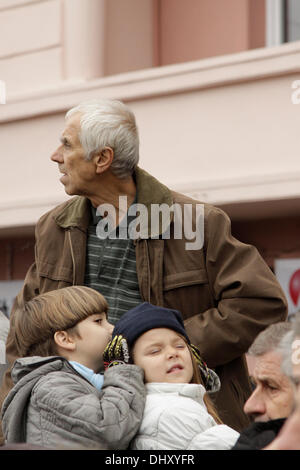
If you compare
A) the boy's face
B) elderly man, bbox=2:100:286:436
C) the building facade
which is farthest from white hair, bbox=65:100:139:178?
the building facade

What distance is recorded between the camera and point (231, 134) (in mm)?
7598

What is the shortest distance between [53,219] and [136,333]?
3.04ft

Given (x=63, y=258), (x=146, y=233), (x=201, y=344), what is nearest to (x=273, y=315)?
(x=201, y=344)

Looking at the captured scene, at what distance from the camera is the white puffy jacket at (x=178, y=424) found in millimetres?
2812

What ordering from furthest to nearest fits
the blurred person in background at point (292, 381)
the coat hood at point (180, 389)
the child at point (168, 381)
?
the coat hood at point (180, 389) → the child at point (168, 381) → the blurred person in background at point (292, 381)

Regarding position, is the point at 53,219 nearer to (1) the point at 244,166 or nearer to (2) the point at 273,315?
(2) the point at 273,315

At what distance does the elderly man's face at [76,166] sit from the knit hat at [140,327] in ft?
2.32

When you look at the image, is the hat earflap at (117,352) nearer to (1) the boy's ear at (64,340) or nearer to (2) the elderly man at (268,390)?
(1) the boy's ear at (64,340)

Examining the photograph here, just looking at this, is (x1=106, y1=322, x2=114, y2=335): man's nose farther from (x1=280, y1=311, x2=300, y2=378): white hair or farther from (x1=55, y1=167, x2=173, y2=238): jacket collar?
(x1=280, y1=311, x2=300, y2=378): white hair

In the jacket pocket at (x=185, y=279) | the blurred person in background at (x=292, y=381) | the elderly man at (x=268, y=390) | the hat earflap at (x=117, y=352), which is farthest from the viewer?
the jacket pocket at (x=185, y=279)

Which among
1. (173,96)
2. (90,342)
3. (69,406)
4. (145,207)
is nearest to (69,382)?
(69,406)

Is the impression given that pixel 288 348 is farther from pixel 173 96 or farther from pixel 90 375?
pixel 173 96

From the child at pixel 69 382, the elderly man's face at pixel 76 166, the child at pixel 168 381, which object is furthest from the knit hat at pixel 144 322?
the elderly man's face at pixel 76 166

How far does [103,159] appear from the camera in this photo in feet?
12.3
